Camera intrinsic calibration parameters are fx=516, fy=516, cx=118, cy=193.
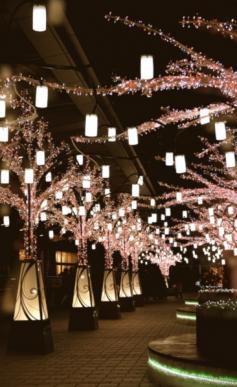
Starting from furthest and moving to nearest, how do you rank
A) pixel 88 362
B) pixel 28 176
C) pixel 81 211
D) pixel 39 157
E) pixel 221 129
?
pixel 81 211 → pixel 39 157 → pixel 28 176 → pixel 221 129 → pixel 88 362

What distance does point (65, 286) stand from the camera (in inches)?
920

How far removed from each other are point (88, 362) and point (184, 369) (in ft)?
9.34

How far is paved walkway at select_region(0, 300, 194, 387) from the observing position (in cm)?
739

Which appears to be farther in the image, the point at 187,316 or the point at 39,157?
the point at 187,316

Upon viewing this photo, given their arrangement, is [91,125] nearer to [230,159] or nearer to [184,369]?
[230,159]

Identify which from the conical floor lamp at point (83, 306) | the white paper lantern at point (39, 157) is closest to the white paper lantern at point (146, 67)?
the white paper lantern at point (39, 157)

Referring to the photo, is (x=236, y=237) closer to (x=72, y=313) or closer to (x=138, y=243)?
(x=138, y=243)

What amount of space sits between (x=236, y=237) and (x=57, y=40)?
13.9 m

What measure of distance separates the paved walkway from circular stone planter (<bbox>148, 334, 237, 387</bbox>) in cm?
32

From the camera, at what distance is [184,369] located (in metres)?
6.46

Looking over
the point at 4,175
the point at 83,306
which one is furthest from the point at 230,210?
the point at 4,175

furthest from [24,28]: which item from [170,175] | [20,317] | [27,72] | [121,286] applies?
[170,175]

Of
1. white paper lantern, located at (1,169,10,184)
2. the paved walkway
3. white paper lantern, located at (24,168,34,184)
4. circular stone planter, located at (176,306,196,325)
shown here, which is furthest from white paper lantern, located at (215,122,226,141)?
circular stone planter, located at (176,306,196,325)

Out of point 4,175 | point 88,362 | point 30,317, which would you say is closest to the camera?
point 88,362
